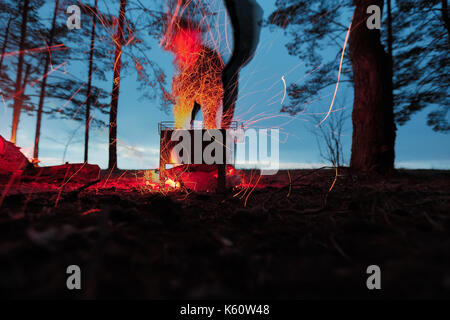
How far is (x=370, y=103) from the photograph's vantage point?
13.0 feet

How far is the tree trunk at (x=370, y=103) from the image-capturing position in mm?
3828

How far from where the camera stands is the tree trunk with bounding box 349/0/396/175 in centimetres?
383

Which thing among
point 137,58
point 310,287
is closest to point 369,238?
point 310,287

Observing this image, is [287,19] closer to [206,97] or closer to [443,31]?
[206,97]

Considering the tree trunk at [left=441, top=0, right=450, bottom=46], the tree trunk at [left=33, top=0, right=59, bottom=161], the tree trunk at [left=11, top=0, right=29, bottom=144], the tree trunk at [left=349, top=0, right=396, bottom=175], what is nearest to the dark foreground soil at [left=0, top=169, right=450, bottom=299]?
the tree trunk at [left=349, top=0, right=396, bottom=175]

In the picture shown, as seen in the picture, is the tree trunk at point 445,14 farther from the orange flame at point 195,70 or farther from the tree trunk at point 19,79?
the tree trunk at point 19,79

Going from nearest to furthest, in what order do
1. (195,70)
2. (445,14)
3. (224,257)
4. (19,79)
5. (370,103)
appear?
(224,257), (195,70), (370,103), (445,14), (19,79)

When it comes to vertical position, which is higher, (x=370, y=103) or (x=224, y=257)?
(x=370, y=103)

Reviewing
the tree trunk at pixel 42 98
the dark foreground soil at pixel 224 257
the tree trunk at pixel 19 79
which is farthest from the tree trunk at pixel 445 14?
the tree trunk at pixel 19 79

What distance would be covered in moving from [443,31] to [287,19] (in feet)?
15.5

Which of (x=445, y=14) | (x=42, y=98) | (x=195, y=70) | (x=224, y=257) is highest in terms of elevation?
(x=445, y=14)

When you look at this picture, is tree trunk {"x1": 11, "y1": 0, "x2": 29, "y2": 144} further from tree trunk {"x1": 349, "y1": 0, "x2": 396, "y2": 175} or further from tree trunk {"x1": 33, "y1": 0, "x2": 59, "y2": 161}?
tree trunk {"x1": 349, "y1": 0, "x2": 396, "y2": 175}

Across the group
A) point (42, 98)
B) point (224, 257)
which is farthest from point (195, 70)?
point (42, 98)

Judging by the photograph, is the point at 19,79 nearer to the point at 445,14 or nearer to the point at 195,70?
the point at 195,70
